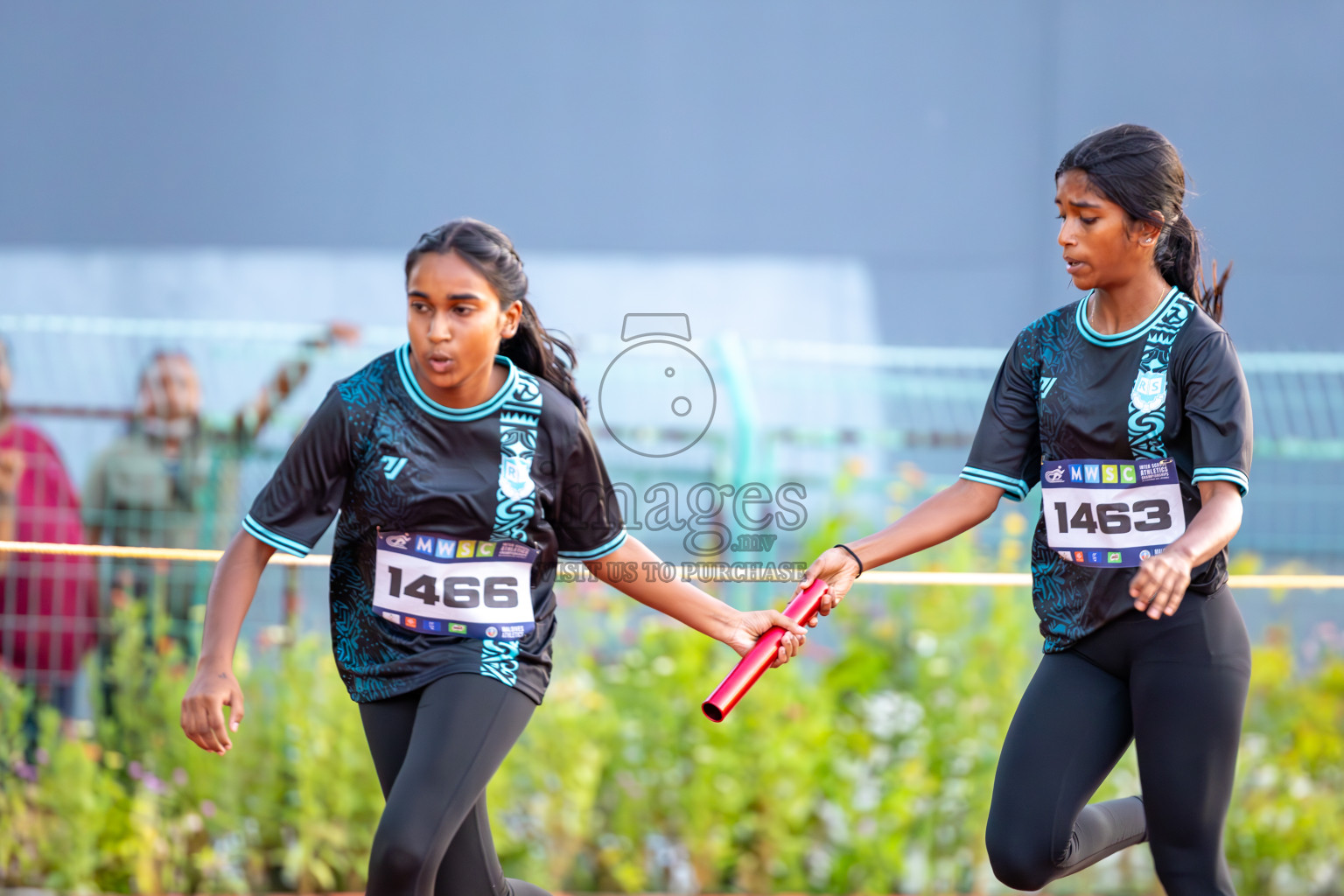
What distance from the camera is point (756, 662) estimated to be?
9.73 feet

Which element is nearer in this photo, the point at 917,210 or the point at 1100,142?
the point at 1100,142

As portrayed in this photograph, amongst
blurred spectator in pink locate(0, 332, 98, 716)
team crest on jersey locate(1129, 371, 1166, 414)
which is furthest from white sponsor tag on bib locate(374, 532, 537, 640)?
blurred spectator in pink locate(0, 332, 98, 716)

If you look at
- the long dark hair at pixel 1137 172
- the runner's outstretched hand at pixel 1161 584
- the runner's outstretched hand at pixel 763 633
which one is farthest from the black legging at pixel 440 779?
the long dark hair at pixel 1137 172

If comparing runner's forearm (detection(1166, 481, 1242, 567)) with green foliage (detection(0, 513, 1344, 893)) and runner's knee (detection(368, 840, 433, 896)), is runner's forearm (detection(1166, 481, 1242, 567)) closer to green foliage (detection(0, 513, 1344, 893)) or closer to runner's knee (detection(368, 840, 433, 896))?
runner's knee (detection(368, 840, 433, 896))

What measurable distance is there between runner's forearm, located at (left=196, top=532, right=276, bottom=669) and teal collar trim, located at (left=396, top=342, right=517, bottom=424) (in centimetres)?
45

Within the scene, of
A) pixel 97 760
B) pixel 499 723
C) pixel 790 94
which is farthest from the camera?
pixel 790 94

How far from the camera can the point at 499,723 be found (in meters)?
2.79

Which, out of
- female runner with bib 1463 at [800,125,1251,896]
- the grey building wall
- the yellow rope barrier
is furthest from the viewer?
the grey building wall

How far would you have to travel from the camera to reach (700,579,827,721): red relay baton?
2.82 m

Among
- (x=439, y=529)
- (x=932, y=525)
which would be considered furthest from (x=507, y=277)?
(x=932, y=525)

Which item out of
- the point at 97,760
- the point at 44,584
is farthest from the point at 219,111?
the point at 97,760

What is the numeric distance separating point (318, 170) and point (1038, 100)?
470cm

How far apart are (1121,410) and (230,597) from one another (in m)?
1.93

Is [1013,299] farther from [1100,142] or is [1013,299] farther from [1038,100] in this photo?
[1100,142]
